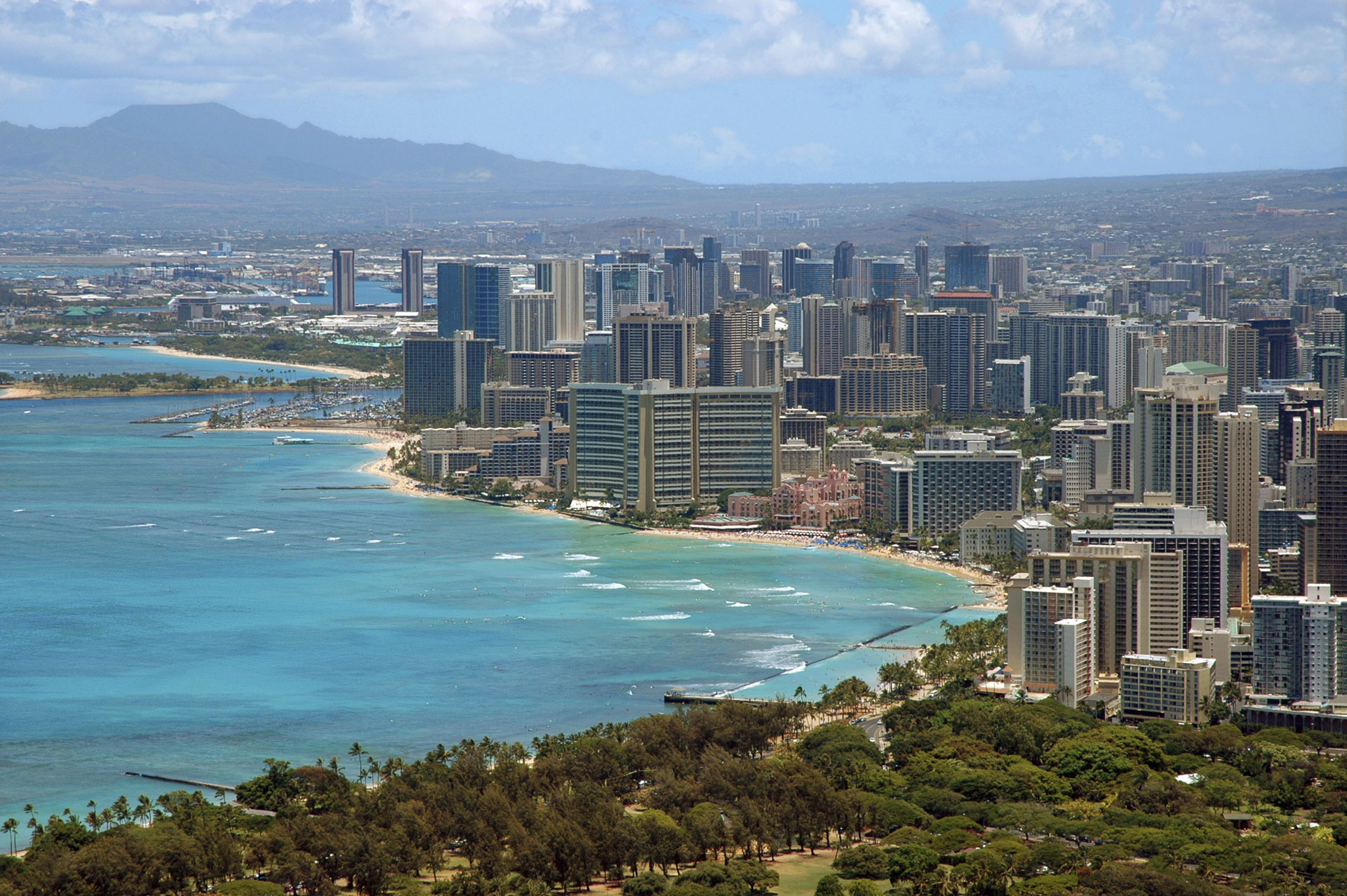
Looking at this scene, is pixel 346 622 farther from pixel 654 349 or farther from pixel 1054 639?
pixel 654 349

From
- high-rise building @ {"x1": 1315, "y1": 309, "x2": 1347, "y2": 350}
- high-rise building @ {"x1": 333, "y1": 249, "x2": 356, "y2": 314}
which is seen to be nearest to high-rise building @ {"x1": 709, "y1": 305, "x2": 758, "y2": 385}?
high-rise building @ {"x1": 1315, "y1": 309, "x2": 1347, "y2": 350}

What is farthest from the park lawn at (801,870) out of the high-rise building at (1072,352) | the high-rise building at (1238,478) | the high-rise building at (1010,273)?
the high-rise building at (1010,273)

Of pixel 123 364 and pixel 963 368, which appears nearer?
pixel 963 368

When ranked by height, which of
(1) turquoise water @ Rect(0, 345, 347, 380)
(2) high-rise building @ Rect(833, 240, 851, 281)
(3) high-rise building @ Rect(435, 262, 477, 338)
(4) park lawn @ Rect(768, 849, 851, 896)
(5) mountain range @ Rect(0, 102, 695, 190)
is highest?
(5) mountain range @ Rect(0, 102, 695, 190)

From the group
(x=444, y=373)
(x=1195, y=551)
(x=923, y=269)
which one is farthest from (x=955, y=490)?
(x=923, y=269)

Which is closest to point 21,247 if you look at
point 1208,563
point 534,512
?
point 534,512

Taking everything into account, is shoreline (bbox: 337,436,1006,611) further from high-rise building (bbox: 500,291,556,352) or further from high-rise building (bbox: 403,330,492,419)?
high-rise building (bbox: 500,291,556,352)
